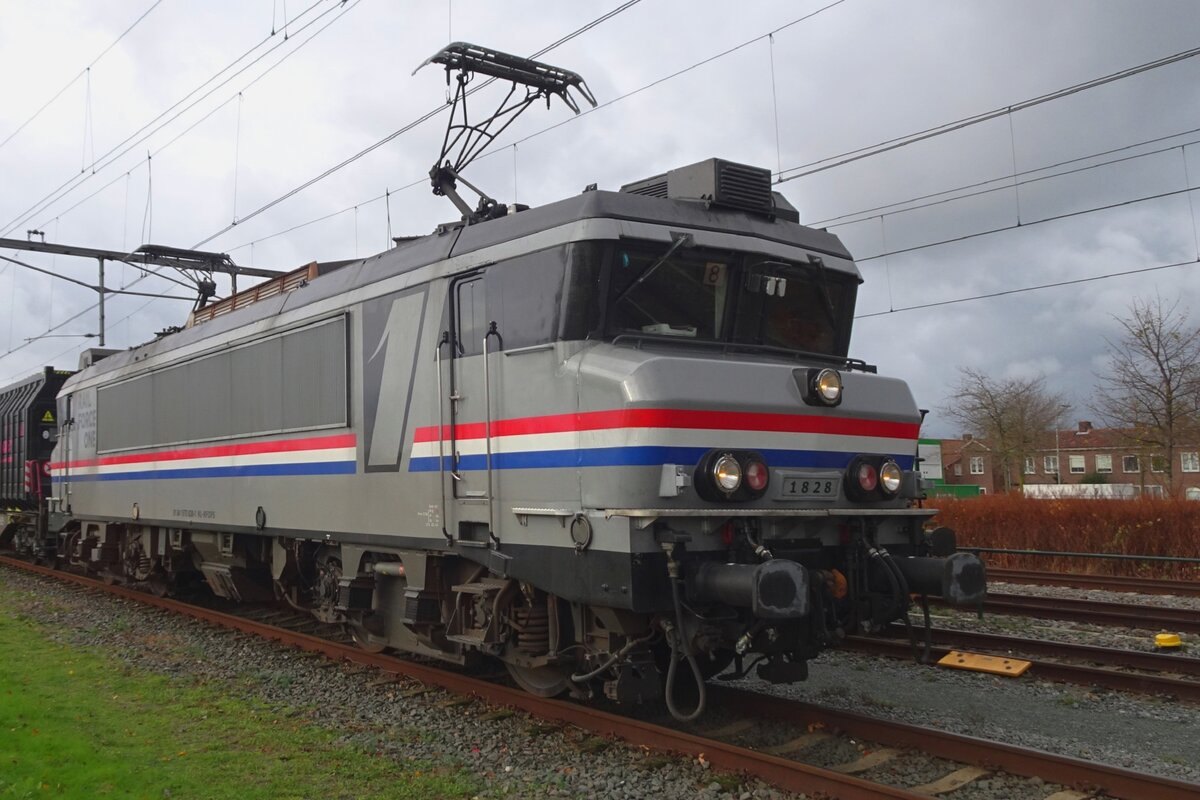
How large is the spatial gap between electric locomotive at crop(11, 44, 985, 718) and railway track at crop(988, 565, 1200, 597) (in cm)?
950

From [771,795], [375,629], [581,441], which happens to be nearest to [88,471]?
[375,629]

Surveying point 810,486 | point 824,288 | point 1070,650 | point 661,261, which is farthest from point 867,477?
point 1070,650

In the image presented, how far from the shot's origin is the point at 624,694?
6.15 metres

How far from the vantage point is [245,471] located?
34.1 feet

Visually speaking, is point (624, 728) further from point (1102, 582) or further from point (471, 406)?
point (1102, 582)

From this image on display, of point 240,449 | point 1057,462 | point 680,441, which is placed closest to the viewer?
point 680,441

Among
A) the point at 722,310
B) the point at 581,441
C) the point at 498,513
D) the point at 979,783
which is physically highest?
the point at 722,310

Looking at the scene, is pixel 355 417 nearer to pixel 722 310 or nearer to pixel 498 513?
pixel 498 513

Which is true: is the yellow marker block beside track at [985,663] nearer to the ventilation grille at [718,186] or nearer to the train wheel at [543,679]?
the train wheel at [543,679]

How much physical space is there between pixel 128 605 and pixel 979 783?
A: 1253cm

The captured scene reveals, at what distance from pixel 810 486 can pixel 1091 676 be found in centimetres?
406

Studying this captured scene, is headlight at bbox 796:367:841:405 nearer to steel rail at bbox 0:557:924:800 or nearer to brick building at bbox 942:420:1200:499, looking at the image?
steel rail at bbox 0:557:924:800

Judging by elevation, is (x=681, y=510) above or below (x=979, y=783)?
above

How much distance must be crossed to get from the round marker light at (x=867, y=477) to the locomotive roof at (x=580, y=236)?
1.69m
